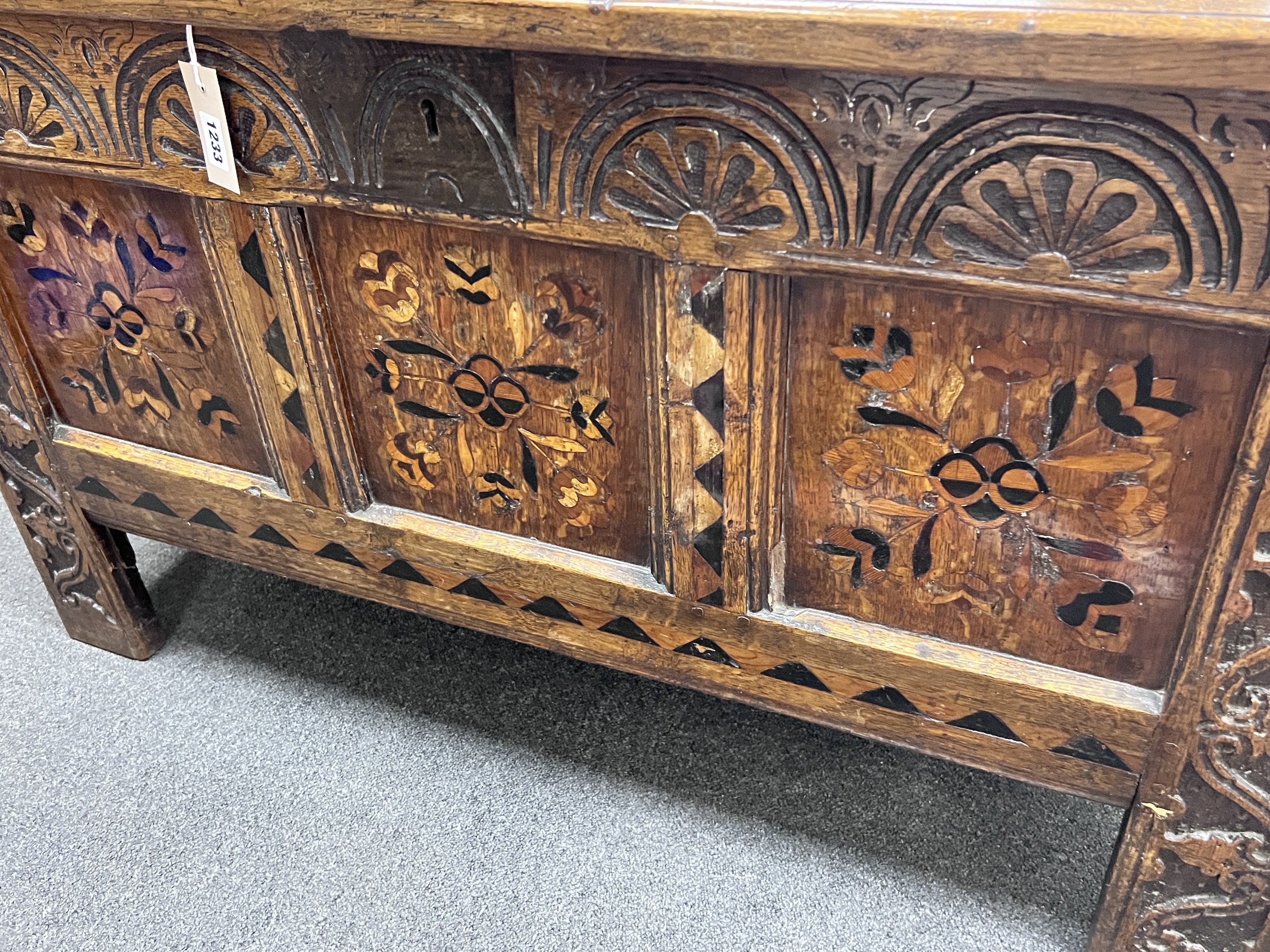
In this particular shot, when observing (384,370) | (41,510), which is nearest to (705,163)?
(384,370)

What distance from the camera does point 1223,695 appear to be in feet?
2.81

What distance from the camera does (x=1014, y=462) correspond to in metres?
0.87

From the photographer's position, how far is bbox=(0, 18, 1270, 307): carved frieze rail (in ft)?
2.27

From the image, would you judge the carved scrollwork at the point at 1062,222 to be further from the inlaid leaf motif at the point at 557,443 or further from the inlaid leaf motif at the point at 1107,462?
the inlaid leaf motif at the point at 557,443

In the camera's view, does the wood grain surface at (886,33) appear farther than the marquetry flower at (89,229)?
No

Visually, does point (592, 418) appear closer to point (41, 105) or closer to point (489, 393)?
point (489, 393)

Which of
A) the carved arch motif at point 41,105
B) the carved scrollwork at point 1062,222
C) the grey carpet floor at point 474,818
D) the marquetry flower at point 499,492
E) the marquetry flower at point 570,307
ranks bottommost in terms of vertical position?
the grey carpet floor at point 474,818

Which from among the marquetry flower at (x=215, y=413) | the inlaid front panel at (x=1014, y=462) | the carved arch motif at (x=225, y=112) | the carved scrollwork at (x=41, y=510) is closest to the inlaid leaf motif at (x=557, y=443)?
the inlaid front panel at (x=1014, y=462)

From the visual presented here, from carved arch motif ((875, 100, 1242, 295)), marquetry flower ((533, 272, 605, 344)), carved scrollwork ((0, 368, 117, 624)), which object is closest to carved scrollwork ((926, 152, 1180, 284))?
carved arch motif ((875, 100, 1242, 295))

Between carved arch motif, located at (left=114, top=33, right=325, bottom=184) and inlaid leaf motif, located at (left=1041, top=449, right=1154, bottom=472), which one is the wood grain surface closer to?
carved arch motif, located at (left=114, top=33, right=325, bottom=184)

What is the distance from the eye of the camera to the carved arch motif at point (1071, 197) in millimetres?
686

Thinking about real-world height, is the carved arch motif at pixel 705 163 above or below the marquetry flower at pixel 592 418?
above

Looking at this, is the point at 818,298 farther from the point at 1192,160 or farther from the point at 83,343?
the point at 83,343

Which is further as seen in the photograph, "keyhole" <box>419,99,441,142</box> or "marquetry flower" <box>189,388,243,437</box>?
"marquetry flower" <box>189,388,243,437</box>
